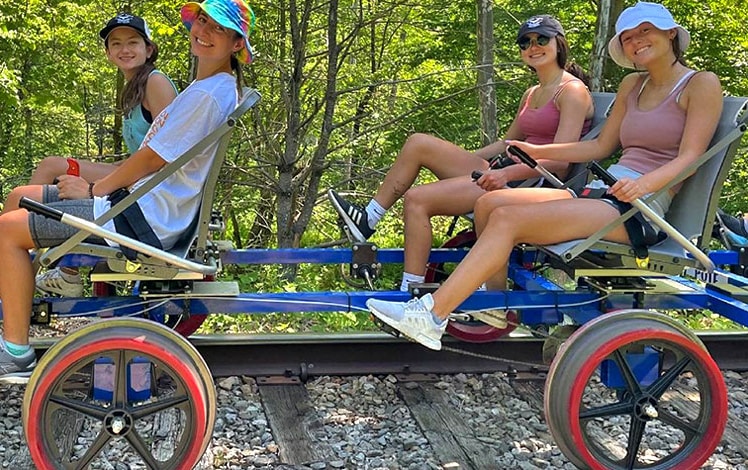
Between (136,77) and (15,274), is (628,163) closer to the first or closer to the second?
(136,77)

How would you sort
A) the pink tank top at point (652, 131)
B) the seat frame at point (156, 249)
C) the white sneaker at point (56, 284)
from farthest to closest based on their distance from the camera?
1. the white sneaker at point (56, 284)
2. the pink tank top at point (652, 131)
3. the seat frame at point (156, 249)

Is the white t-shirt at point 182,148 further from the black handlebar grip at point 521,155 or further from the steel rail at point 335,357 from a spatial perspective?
the black handlebar grip at point 521,155

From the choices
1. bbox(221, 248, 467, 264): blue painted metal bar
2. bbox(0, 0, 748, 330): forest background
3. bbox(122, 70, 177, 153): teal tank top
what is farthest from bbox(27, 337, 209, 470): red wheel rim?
bbox(0, 0, 748, 330): forest background

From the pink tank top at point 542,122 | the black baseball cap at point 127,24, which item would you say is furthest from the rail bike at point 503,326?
the black baseball cap at point 127,24

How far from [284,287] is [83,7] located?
5.38 m

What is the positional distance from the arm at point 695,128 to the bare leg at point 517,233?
0.50ft

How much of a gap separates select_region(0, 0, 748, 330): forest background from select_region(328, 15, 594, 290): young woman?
6.81ft

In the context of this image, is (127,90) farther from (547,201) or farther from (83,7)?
(83,7)

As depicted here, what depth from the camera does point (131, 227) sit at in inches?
126

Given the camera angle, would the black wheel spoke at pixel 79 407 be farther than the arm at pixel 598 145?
No

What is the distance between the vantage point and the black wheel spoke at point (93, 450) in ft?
9.70

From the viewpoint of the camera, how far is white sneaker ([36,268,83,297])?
4133mm

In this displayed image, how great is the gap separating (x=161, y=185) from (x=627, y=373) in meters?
2.03

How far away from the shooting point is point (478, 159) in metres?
4.46
